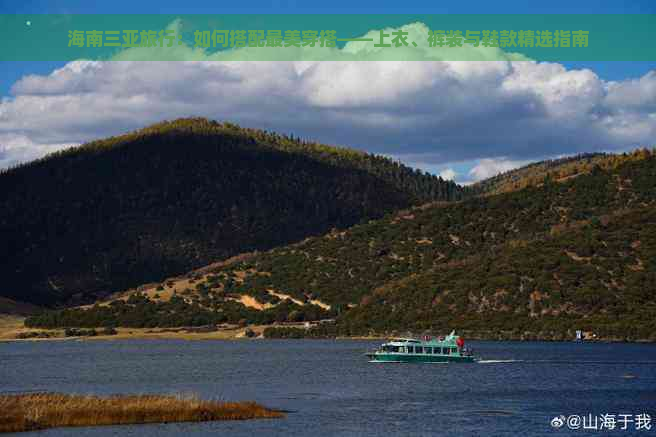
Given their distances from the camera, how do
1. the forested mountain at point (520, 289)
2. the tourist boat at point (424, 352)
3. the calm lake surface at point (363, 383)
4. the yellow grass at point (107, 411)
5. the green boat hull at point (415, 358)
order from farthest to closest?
the forested mountain at point (520, 289), the tourist boat at point (424, 352), the green boat hull at point (415, 358), the calm lake surface at point (363, 383), the yellow grass at point (107, 411)

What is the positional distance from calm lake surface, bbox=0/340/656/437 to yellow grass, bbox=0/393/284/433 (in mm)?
1247

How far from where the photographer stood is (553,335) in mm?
156500

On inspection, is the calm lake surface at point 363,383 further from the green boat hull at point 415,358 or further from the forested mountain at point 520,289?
the forested mountain at point 520,289

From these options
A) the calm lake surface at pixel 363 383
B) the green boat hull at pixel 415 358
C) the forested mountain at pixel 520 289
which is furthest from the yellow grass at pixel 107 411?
the forested mountain at pixel 520 289

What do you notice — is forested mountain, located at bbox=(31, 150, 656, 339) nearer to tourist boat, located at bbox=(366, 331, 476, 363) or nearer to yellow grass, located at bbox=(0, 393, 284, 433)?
tourist boat, located at bbox=(366, 331, 476, 363)

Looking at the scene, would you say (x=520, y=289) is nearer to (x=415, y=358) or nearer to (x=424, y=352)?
(x=424, y=352)

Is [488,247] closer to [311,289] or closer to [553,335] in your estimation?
[311,289]

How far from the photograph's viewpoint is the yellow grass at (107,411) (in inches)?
2795

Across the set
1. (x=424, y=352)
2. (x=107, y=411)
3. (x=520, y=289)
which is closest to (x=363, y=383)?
(x=424, y=352)

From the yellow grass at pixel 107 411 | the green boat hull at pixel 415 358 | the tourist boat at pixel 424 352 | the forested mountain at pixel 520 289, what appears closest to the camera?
the yellow grass at pixel 107 411

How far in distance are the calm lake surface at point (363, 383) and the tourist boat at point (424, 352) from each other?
1927mm

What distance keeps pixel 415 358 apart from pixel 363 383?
1087 inches

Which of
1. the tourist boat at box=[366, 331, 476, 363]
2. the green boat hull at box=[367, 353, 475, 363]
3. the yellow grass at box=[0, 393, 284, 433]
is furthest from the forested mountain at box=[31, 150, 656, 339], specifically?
the yellow grass at box=[0, 393, 284, 433]

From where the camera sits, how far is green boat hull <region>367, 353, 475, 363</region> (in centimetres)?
12888
